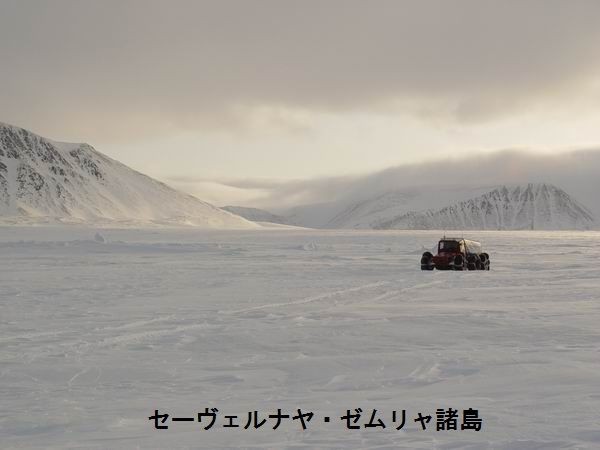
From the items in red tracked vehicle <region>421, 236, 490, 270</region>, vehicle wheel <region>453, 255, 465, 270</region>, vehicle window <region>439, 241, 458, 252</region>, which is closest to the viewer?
red tracked vehicle <region>421, 236, 490, 270</region>

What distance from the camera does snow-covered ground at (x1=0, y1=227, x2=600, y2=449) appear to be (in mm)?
6613

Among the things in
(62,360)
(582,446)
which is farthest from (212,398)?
(582,446)

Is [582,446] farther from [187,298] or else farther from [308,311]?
[187,298]

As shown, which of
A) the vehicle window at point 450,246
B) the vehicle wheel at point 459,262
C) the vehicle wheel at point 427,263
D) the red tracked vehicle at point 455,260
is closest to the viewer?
the vehicle wheel at point 427,263

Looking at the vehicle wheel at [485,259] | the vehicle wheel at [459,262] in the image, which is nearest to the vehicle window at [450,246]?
the vehicle wheel at [459,262]

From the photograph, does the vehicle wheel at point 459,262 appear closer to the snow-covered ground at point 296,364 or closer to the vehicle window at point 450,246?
the vehicle window at point 450,246

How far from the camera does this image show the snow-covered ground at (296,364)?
661cm

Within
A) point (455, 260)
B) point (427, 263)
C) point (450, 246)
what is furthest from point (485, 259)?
point (427, 263)

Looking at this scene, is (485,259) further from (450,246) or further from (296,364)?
(296,364)

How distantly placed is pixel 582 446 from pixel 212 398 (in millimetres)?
4268

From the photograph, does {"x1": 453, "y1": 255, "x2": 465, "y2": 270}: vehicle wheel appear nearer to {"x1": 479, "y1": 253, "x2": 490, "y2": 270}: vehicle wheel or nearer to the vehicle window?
the vehicle window

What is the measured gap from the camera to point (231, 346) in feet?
39.2

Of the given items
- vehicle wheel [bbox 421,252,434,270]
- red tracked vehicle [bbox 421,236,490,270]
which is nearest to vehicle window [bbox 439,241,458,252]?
red tracked vehicle [bbox 421,236,490,270]

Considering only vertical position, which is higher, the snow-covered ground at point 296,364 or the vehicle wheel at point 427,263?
the vehicle wheel at point 427,263
